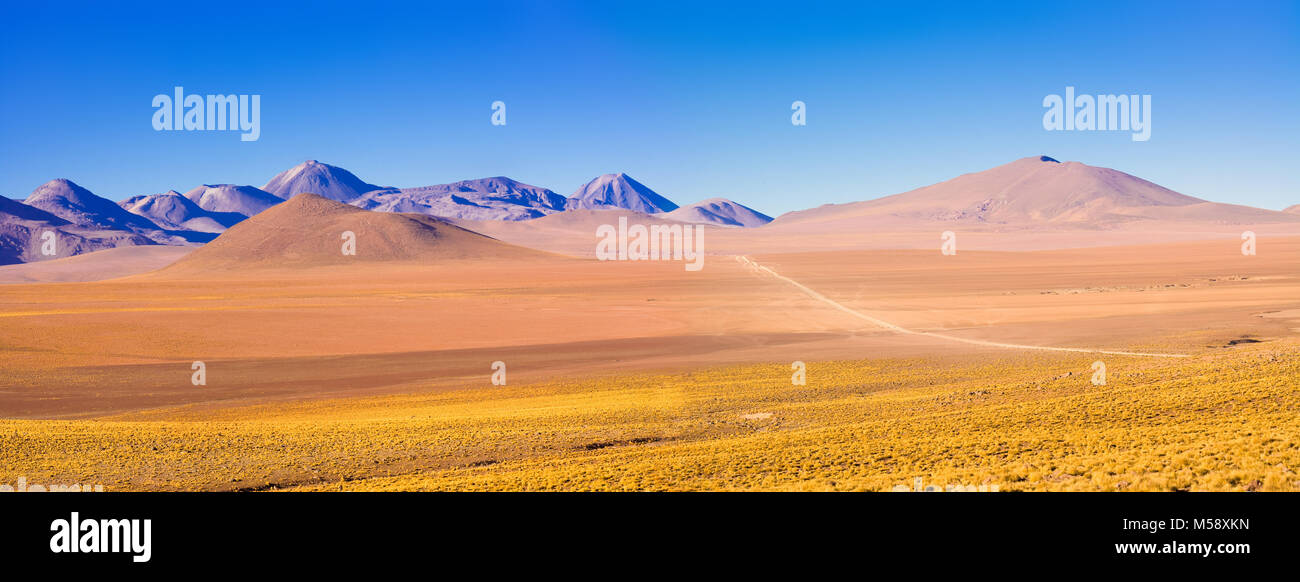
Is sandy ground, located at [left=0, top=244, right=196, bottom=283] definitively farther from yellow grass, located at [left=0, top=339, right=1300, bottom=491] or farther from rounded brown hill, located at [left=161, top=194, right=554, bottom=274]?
yellow grass, located at [left=0, top=339, right=1300, bottom=491]

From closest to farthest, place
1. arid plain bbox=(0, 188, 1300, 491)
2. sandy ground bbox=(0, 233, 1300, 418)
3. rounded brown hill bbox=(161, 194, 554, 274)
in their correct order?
1. arid plain bbox=(0, 188, 1300, 491)
2. sandy ground bbox=(0, 233, 1300, 418)
3. rounded brown hill bbox=(161, 194, 554, 274)

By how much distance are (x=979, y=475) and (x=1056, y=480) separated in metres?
0.94

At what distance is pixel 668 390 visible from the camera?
75.5 ft

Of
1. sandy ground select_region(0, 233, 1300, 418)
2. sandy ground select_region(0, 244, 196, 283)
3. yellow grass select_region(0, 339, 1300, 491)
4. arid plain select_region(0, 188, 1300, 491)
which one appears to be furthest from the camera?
sandy ground select_region(0, 244, 196, 283)

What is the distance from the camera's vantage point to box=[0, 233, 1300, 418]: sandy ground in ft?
89.3

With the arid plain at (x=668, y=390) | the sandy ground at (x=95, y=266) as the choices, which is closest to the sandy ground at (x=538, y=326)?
the arid plain at (x=668, y=390)

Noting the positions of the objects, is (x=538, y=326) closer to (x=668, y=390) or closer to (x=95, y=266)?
(x=668, y=390)

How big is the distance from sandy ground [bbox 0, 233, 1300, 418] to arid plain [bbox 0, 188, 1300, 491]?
27 cm

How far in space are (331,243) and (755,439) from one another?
135637 millimetres

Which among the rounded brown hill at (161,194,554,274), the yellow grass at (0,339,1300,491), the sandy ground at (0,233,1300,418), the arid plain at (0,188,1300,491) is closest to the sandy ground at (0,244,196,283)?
the rounded brown hill at (161,194,554,274)

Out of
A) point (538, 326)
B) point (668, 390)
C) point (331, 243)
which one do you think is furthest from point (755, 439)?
point (331, 243)

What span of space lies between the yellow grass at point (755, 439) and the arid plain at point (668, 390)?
0.09 m

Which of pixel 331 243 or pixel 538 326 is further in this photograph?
pixel 331 243
